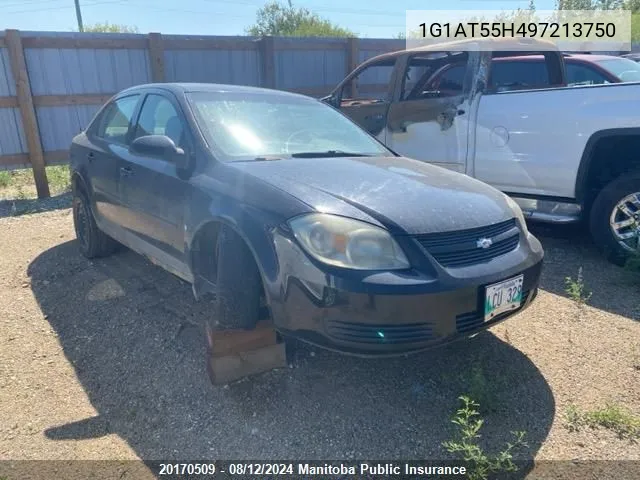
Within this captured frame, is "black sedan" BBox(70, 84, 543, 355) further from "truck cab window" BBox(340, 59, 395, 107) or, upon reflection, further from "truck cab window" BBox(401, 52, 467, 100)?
"truck cab window" BBox(340, 59, 395, 107)

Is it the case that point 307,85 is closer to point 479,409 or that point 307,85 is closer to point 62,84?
point 62,84

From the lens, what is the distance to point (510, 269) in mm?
2650

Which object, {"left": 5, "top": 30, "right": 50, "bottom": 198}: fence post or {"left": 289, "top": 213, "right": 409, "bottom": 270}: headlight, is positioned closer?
{"left": 289, "top": 213, "right": 409, "bottom": 270}: headlight

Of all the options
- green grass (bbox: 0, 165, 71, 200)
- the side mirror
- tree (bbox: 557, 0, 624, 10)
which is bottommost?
green grass (bbox: 0, 165, 71, 200)

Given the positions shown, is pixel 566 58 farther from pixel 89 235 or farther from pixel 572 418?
pixel 89 235

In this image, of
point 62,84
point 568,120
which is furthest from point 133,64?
point 568,120

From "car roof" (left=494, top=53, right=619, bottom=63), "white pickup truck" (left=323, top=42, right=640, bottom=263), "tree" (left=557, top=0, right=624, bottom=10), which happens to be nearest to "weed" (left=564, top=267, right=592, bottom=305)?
"white pickup truck" (left=323, top=42, right=640, bottom=263)

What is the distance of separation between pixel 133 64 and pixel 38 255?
14.6 ft

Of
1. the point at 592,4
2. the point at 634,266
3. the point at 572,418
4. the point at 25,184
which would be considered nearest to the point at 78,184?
the point at 572,418

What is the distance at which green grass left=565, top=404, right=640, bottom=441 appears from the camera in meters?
2.46

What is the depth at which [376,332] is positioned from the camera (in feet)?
7.72

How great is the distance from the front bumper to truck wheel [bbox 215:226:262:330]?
275 millimetres

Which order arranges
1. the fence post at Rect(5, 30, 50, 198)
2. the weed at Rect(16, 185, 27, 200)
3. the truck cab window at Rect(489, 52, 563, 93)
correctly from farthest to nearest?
the weed at Rect(16, 185, 27, 200) → the fence post at Rect(5, 30, 50, 198) → the truck cab window at Rect(489, 52, 563, 93)

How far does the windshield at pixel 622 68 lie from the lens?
22.4ft
